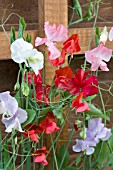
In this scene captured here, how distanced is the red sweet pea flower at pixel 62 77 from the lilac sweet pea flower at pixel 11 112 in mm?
122

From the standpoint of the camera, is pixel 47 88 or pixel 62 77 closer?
pixel 62 77

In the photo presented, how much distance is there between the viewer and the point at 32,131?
113cm

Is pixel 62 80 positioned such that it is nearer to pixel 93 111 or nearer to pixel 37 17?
pixel 93 111

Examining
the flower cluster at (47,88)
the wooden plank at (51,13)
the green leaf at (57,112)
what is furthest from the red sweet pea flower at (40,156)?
the wooden plank at (51,13)

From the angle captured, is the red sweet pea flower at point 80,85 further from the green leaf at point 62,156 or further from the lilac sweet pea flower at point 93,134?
the green leaf at point 62,156

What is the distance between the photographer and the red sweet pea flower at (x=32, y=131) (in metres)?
1.12

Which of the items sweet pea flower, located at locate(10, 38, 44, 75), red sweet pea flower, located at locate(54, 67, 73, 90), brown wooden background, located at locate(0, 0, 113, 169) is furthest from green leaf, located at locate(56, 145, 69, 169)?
sweet pea flower, located at locate(10, 38, 44, 75)

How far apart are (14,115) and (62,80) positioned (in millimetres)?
160

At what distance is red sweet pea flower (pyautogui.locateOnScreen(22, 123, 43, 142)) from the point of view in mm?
1123

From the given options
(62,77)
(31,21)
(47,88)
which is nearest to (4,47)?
(31,21)

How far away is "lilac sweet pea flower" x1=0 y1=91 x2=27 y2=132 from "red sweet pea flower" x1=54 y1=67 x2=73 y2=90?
0.12 m

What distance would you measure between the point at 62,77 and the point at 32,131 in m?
0.17

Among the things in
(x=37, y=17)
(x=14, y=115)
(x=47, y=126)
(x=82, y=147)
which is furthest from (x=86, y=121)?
(x=37, y=17)

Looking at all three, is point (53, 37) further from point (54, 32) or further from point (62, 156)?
point (62, 156)
